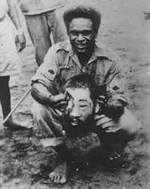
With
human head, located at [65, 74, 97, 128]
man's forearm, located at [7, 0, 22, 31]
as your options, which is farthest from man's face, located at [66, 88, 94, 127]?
man's forearm, located at [7, 0, 22, 31]

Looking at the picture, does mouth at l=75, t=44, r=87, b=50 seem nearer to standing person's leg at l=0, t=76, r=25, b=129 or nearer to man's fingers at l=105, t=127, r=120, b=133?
man's fingers at l=105, t=127, r=120, b=133

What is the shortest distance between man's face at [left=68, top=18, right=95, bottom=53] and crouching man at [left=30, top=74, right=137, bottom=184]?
13 centimetres

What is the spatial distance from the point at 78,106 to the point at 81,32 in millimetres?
317

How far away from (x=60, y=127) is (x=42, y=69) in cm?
27

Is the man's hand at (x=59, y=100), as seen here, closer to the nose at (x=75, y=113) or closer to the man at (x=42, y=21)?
the nose at (x=75, y=113)

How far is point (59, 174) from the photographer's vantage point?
1822 mm

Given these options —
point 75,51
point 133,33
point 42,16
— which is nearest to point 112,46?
point 133,33

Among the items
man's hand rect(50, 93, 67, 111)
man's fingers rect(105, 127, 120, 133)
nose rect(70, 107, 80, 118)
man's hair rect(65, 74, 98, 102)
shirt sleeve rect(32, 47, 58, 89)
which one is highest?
shirt sleeve rect(32, 47, 58, 89)

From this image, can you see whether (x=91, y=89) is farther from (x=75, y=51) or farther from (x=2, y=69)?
(x=2, y=69)

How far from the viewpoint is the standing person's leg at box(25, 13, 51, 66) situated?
2.35 m

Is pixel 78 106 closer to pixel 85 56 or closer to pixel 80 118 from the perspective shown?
pixel 80 118

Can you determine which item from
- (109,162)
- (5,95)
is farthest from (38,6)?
(109,162)

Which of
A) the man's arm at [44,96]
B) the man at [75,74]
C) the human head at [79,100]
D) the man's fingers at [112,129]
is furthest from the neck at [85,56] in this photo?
the man's fingers at [112,129]

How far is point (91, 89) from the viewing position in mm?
1780
